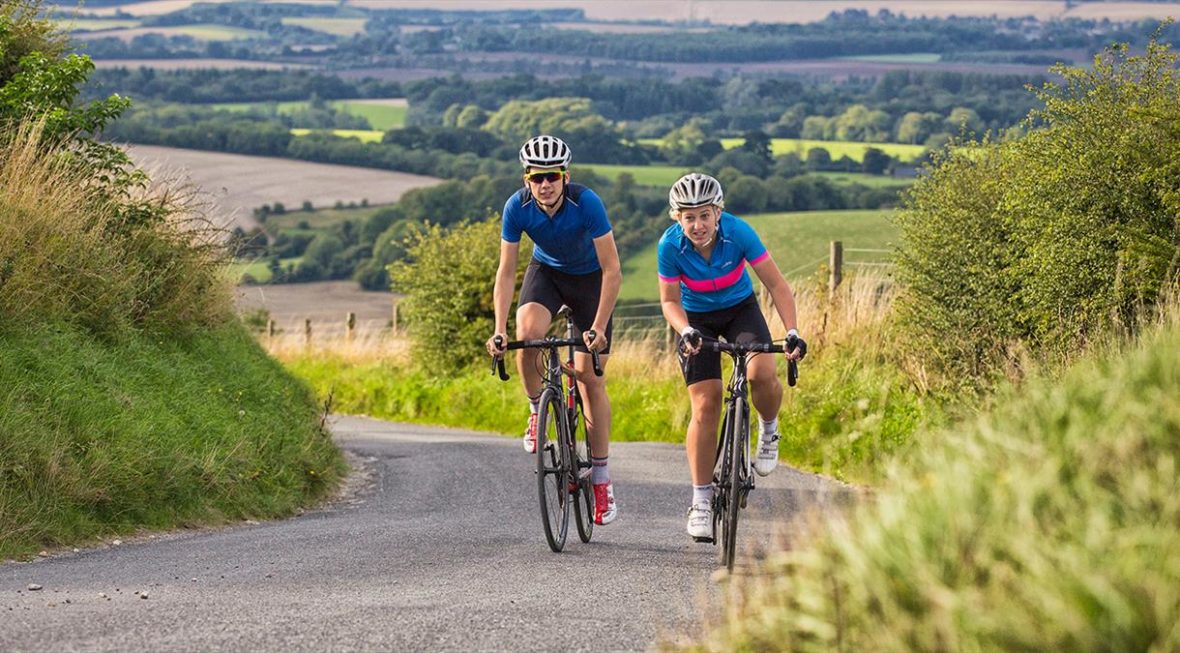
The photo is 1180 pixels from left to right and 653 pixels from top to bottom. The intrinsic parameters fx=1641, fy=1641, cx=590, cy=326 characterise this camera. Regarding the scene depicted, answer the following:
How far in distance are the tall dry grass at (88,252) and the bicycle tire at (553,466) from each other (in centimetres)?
451

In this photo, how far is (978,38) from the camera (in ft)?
606

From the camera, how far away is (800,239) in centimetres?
6247

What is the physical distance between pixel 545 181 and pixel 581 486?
1919 millimetres

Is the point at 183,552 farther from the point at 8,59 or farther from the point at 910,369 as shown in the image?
the point at 910,369

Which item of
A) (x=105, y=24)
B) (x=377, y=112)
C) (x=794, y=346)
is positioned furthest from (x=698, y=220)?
(x=105, y=24)

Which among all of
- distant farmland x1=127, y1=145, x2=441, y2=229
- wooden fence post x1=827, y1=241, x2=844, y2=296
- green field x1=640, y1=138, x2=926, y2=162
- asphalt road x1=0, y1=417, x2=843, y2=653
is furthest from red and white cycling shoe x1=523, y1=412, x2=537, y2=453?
green field x1=640, y1=138, x2=926, y2=162

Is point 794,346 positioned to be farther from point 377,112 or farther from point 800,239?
point 377,112

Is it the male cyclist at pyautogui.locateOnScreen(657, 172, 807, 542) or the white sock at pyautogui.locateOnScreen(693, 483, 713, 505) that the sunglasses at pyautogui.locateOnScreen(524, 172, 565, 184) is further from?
the white sock at pyautogui.locateOnScreen(693, 483, 713, 505)

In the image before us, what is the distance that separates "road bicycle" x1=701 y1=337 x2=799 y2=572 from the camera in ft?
28.4

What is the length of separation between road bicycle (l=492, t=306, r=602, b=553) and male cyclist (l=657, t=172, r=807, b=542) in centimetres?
66

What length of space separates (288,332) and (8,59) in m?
30.7

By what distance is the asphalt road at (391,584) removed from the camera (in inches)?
261

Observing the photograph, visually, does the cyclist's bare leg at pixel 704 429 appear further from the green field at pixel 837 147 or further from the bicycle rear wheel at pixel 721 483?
the green field at pixel 837 147

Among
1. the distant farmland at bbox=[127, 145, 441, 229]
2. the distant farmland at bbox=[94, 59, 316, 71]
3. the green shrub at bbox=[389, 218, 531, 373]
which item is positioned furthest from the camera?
the distant farmland at bbox=[94, 59, 316, 71]
